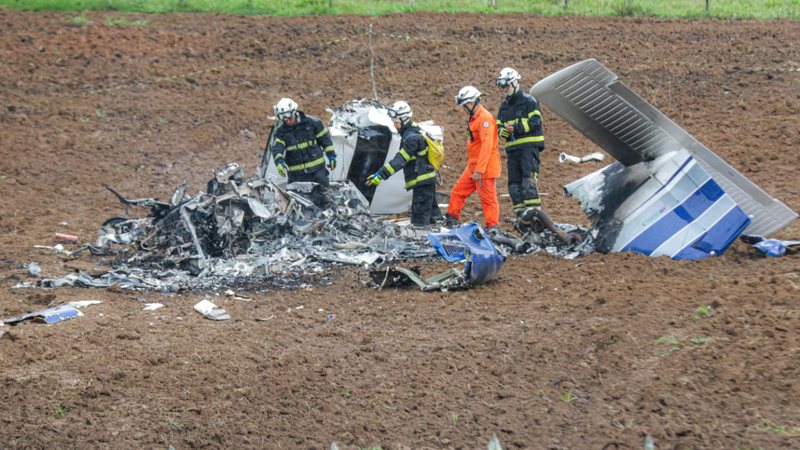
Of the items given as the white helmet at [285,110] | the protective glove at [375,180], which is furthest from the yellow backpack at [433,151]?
the white helmet at [285,110]

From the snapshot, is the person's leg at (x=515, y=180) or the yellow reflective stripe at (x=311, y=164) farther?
the yellow reflective stripe at (x=311, y=164)

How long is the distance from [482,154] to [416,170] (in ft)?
3.68

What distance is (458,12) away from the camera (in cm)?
2272

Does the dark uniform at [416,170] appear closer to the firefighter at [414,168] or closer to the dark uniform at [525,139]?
the firefighter at [414,168]

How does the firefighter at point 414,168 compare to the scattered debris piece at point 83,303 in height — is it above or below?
above

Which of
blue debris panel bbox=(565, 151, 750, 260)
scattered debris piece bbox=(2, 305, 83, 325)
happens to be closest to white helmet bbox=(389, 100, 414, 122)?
blue debris panel bbox=(565, 151, 750, 260)

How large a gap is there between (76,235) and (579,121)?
7211 millimetres

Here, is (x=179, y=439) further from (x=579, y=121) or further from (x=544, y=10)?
(x=544, y=10)

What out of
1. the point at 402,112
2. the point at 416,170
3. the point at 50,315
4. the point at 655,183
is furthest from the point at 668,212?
the point at 50,315

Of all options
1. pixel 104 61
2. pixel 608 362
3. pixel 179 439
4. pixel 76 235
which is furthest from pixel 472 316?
pixel 104 61

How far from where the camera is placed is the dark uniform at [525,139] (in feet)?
40.0

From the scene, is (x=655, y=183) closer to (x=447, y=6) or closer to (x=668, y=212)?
(x=668, y=212)

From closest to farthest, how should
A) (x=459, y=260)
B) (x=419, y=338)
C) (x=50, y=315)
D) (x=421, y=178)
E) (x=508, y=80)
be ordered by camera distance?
(x=419, y=338), (x=50, y=315), (x=459, y=260), (x=508, y=80), (x=421, y=178)

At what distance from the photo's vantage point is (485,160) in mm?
12195
